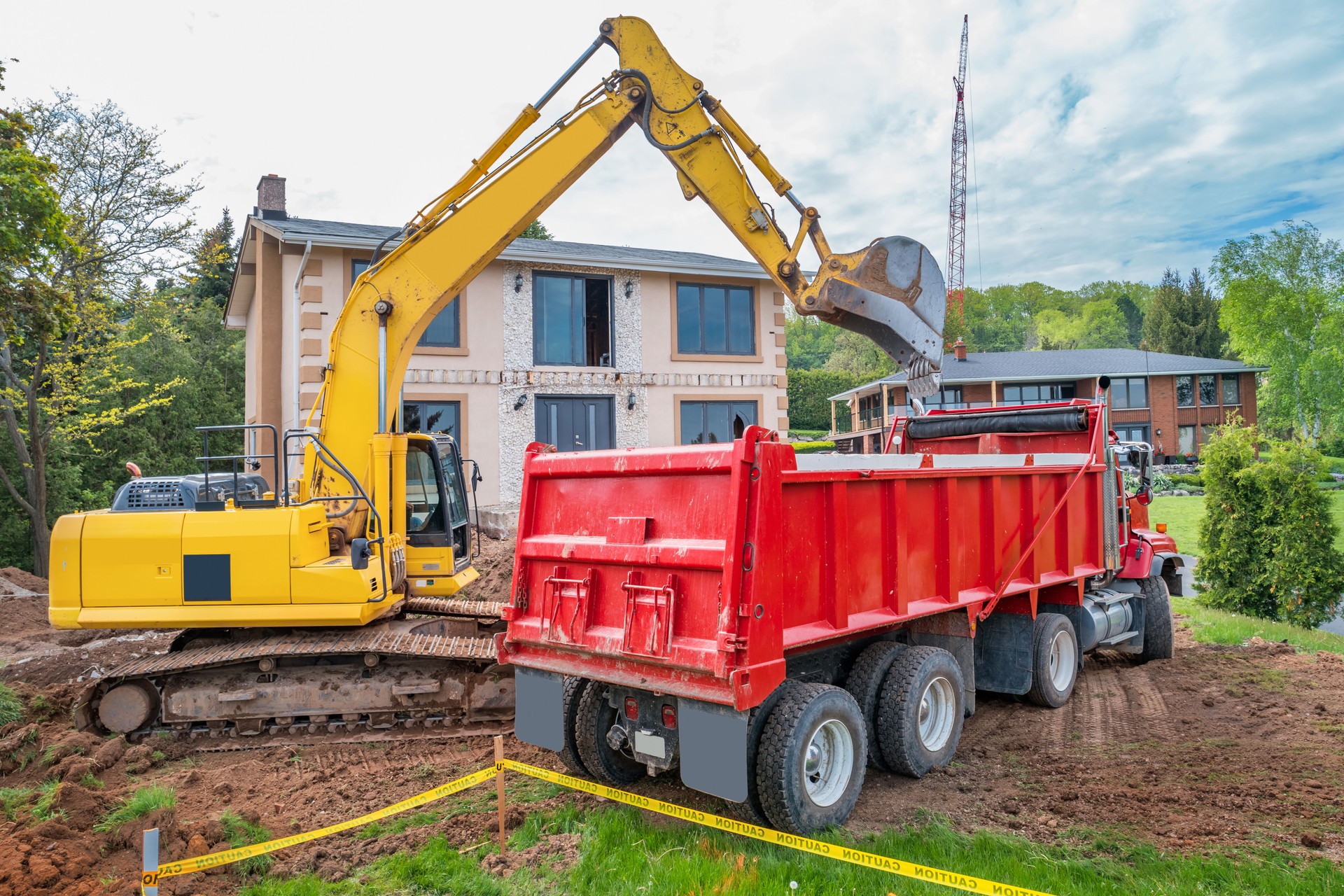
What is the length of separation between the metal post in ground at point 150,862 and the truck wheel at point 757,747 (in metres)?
2.72

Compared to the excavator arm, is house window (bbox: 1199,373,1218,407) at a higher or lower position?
higher

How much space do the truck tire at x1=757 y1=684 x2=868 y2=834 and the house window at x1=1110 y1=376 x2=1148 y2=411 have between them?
49.1 meters

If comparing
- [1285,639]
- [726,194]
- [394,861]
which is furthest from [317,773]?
[1285,639]

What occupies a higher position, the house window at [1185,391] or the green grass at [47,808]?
the house window at [1185,391]

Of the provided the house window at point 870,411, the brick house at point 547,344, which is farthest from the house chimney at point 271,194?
the house window at point 870,411

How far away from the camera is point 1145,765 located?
19.6ft

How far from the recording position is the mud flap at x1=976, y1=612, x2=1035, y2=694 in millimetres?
7059

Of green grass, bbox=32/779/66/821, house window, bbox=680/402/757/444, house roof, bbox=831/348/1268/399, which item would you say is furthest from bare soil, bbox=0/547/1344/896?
house roof, bbox=831/348/1268/399

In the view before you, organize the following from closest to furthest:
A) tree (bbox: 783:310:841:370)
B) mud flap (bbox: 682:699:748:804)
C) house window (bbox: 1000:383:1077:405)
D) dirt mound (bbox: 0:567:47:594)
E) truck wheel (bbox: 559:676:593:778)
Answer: mud flap (bbox: 682:699:748:804) → truck wheel (bbox: 559:676:593:778) → dirt mound (bbox: 0:567:47:594) → house window (bbox: 1000:383:1077:405) → tree (bbox: 783:310:841:370)

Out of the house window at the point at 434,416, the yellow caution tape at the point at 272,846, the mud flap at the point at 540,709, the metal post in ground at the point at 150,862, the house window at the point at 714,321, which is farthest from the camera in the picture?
the house window at the point at 714,321

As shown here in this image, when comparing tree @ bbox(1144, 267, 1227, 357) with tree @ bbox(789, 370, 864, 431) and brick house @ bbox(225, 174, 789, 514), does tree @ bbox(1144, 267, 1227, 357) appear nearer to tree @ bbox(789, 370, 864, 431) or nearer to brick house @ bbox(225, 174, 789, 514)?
tree @ bbox(789, 370, 864, 431)

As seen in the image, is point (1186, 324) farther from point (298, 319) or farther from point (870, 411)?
point (298, 319)

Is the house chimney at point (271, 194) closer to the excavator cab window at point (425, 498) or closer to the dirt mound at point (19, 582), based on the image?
the dirt mound at point (19, 582)

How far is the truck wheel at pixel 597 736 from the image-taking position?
549 cm
